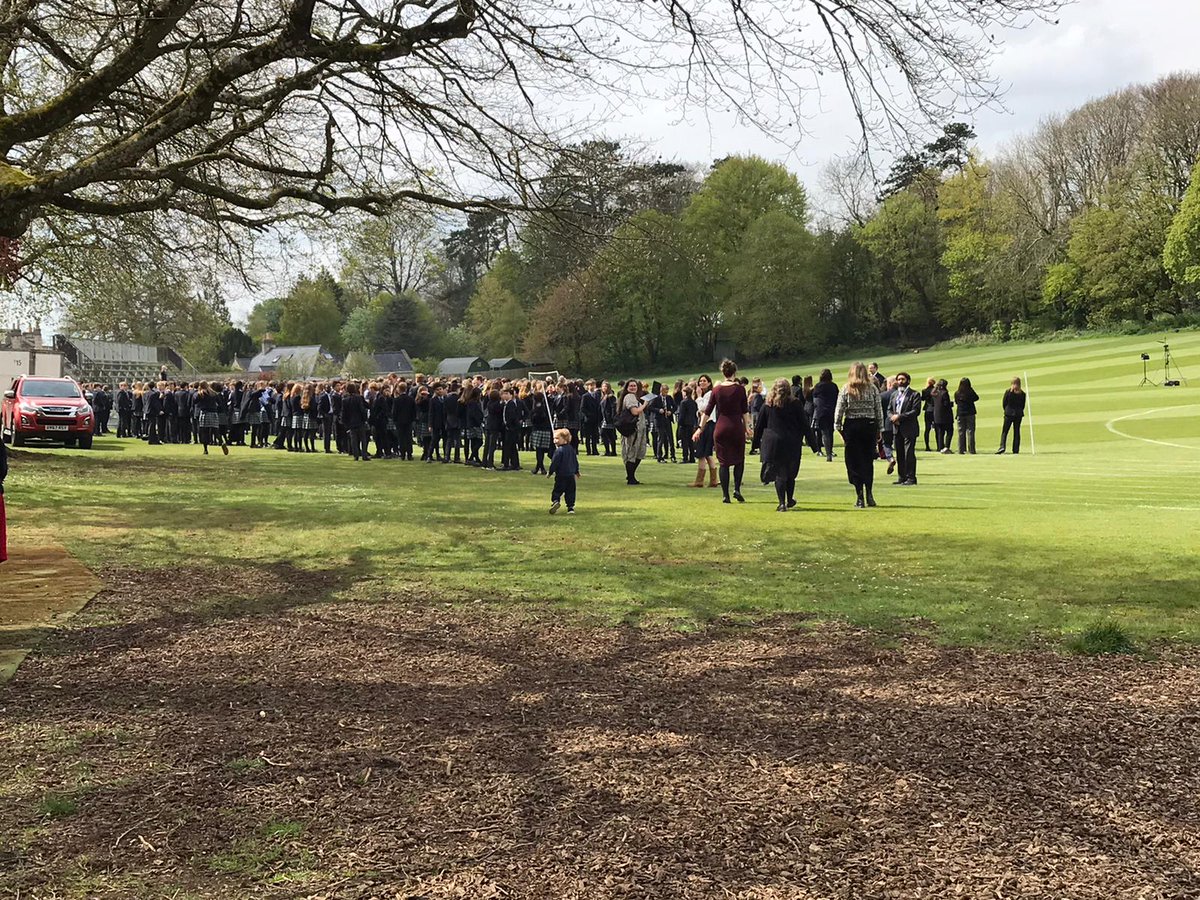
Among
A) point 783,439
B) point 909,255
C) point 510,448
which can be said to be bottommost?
point 510,448

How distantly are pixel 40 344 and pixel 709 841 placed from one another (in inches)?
2324

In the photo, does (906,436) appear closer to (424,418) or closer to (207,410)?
(424,418)

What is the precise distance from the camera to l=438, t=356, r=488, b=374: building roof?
276ft

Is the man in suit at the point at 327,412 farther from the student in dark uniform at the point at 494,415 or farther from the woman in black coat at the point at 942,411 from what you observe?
the woman in black coat at the point at 942,411

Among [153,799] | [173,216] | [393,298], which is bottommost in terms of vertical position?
[153,799]

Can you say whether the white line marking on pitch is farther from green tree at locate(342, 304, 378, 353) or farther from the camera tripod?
green tree at locate(342, 304, 378, 353)

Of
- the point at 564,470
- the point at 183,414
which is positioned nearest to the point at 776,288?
the point at 183,414

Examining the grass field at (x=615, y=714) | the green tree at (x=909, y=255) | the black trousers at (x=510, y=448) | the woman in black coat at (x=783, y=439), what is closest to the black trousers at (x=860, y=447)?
the woman in black coat at (x=783, y=439)

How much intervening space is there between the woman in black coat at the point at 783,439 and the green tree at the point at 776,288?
5639 cm

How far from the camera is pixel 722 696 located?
5766 mm

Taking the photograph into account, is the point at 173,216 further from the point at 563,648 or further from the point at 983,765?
the point at 983,765

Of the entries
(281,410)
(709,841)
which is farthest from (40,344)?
(709,841)

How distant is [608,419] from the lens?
2605cm

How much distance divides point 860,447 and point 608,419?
43.7ft
